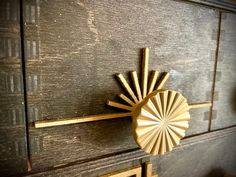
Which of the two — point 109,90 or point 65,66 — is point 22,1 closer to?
point 65,66

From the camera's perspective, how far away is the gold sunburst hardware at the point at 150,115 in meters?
0.78

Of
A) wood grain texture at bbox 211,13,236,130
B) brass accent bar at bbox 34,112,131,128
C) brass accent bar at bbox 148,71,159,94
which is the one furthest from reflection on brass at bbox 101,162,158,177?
wood grain texture at bbox 211,13,236,130

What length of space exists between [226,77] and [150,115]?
2.56ft

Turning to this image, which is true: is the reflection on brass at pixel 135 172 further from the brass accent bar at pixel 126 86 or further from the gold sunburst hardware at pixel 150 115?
the brass accent bar at pixel 126 86

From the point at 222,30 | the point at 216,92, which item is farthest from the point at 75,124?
the point at 222,30

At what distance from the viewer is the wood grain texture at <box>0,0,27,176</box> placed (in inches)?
24.5

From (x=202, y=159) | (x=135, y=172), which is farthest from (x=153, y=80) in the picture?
(x=202, y=159)

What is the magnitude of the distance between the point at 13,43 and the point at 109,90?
41 cm

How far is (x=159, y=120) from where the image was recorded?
81cm

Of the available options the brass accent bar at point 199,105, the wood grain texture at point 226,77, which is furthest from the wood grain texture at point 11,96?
the wood grain texture at point 226,77

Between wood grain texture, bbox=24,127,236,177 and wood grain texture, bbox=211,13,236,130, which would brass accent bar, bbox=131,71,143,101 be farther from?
wood grain texture, bbox=211,13,236,130

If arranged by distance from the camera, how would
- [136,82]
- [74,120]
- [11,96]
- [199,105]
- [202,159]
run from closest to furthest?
[11,96] → [74,120] → [136,82] → [199,105] → [202,159]

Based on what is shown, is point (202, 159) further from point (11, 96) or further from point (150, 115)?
point (11, 96)

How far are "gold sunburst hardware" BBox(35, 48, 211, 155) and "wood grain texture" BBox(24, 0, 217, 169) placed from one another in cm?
4
